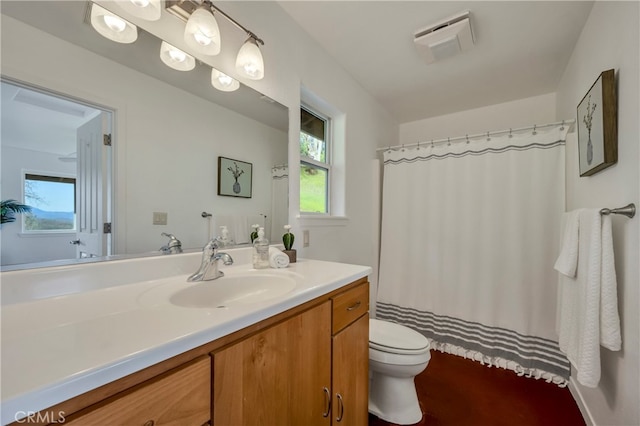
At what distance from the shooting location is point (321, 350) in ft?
2.84

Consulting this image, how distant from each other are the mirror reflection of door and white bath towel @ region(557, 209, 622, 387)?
1845 millimetres

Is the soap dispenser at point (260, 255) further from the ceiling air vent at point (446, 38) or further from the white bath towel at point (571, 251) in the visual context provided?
the ceiling air vent at point (446, 38)

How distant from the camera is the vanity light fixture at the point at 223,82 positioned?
1.15 m

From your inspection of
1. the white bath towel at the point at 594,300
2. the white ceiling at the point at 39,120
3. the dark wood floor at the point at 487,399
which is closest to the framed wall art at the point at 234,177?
the white ceiling at the point at 39,120

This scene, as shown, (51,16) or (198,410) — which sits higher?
(51,16)

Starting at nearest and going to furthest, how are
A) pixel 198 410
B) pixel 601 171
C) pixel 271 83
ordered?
pixel 198 410 < pixel 601 171 < pixel 271 83

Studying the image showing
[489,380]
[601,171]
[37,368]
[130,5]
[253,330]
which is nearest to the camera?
[37,368]

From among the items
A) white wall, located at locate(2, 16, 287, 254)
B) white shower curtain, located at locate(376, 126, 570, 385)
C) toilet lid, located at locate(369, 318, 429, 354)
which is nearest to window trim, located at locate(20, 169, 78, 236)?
white wall, located at locate(2, 16, 287, 254)

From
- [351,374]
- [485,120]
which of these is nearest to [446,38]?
[485,120]

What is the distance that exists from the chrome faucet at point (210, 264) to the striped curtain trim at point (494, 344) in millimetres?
1888

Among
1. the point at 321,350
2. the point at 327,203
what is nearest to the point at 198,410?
the point at 321,350

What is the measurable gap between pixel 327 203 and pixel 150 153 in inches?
51.2

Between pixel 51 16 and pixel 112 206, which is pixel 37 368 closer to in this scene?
pixel 112 206

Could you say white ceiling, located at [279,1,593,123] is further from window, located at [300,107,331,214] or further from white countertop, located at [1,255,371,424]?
white countertop, located at [1,255,371,424]
